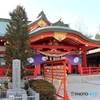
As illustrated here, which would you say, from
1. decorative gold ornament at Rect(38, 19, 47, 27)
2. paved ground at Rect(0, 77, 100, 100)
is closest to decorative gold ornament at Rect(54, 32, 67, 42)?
paved ground at Rect(0, 77, 100, 100)

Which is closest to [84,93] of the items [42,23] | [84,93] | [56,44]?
[84,93]

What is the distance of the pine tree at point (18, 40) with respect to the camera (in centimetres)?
803

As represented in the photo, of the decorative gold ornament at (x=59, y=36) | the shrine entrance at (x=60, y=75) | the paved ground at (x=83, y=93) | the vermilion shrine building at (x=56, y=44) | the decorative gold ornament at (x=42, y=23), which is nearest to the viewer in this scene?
the shrine entrance at (x=60, y=75)

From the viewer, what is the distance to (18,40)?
815 centimetres

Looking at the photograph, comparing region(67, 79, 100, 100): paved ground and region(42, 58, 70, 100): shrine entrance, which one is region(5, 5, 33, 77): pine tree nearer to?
region(42, 58, 70, 100): shrine entrance

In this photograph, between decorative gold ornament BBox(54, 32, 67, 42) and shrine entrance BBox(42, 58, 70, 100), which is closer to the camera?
shrine entrance BBox(42, 58, 70, 100)

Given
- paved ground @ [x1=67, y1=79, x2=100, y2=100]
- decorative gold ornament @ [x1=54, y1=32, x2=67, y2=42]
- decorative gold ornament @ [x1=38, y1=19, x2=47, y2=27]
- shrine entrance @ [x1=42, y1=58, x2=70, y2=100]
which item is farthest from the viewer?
decorative gold ornament @ [x1=38, y1=19, x2=47, y2=27]

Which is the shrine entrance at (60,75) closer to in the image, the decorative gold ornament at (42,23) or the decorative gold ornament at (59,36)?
the decorative gold ornament at (59,36)

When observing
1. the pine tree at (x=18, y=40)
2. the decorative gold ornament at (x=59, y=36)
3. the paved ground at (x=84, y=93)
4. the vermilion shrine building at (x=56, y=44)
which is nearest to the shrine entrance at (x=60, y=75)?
the paved ground at (x=84, y=93)

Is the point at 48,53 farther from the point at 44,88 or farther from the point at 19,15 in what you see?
the point at 44,88

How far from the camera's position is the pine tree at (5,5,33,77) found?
316 inches

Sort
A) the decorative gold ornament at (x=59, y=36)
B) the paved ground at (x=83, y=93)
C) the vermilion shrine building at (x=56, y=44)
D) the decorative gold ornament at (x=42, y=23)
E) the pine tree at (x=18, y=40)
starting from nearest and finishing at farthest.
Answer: the paved ground at (x=83, y=93) → the pine tree at (x=18, y=40) → the vermilion shrine building at (x=56, y=44) → the decorative gold ornament at (x=59, y=36) → the decorative gold ornament at (x=42, y=23)

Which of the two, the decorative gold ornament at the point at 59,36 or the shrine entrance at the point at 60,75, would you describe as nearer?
the shrine entrance at the point at 60,75

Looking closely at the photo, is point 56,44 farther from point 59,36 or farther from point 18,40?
point 18,40
